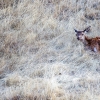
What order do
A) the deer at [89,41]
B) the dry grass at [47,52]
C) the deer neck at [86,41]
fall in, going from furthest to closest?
the deer neck at [86,41] < the deer at [89,41] < the dry grass at [47,52]

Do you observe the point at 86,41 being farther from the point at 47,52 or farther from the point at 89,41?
the point at 47,52

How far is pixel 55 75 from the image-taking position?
23.5ft

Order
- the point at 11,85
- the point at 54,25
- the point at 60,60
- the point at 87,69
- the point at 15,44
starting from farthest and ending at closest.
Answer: the point at 54,25
the point at 15,44
the point at 60,60
the point at 87,69
the point at 11,85

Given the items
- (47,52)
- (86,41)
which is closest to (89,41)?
(86,41)

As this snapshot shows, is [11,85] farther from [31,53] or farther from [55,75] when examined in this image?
[31,53]

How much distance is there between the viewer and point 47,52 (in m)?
8.35

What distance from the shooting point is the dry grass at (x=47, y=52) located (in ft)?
21.3

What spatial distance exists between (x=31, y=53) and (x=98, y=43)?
1.83 meters

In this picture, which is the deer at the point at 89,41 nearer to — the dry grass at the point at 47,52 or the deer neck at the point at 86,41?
the deer neck at the point at 86,41

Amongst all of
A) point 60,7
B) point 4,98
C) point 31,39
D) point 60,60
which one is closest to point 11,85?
point 4,98

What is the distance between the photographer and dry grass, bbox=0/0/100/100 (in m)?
6.50

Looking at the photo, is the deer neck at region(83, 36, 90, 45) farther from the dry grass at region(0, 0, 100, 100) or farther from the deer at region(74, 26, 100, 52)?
the dry grass at region(0, 0, 100, 100)

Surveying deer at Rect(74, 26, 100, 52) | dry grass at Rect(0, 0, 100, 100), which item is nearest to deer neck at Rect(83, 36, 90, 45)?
deer at Rect(74, 26, 100, 52)

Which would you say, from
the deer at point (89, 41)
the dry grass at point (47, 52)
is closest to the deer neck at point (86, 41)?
the deer at point (89, 41)
